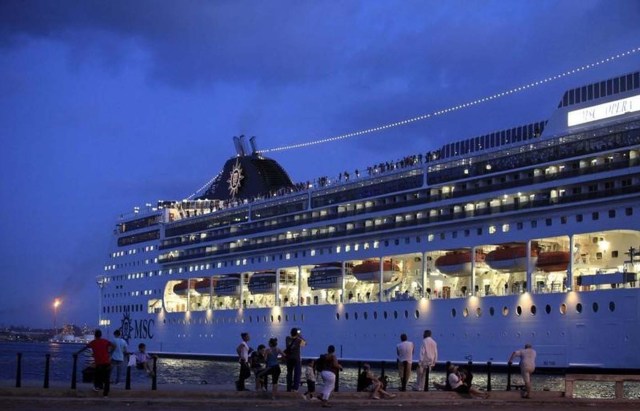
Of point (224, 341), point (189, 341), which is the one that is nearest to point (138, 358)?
point (224, 341)

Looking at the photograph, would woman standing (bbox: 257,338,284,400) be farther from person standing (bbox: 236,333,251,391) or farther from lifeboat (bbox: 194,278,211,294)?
lifeboat (bbox: 194,278,211,294)

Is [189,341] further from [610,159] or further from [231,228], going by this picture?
[610,159]

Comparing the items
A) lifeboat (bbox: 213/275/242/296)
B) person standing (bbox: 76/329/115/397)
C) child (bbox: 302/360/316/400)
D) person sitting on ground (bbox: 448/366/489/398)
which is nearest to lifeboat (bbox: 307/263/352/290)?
lifeboat (bbox: 213/275/242/296)

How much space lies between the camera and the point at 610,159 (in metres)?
43.4

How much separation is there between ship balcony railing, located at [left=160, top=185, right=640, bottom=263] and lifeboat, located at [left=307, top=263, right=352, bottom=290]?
6.25 ft

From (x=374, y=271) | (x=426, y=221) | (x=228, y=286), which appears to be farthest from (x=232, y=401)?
(x=228, y=286)

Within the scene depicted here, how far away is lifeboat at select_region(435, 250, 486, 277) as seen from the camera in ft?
162

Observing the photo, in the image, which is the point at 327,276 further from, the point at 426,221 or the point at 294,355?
the point at 294,355

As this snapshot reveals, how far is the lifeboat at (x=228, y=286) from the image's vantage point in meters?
68.8

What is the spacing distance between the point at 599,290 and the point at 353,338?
1727 cm

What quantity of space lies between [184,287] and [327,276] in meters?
19.8

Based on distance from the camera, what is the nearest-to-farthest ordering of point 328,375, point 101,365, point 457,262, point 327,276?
point 101,365
point 328,375
point 457,262
point 327,276

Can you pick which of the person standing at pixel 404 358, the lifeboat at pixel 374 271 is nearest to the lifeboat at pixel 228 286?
the lifeboat at pixel 374 271

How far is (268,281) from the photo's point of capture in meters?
64.8
